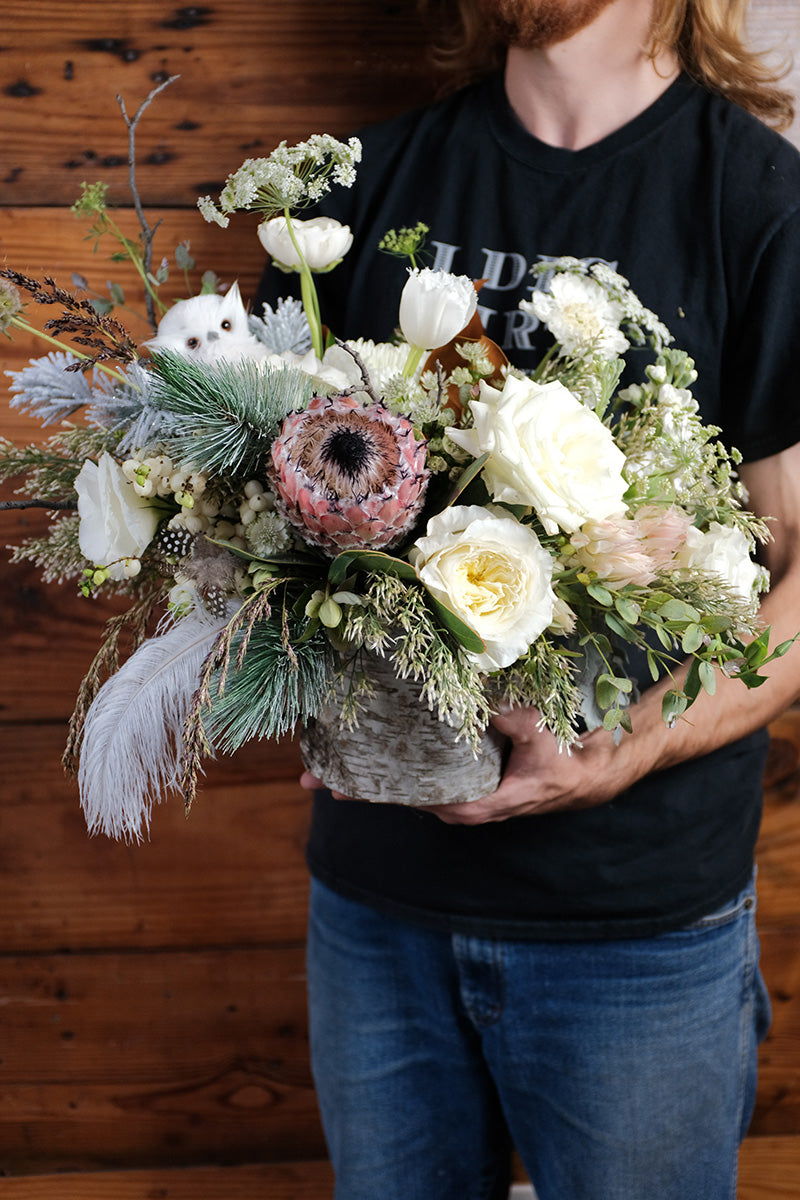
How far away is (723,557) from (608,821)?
330mm

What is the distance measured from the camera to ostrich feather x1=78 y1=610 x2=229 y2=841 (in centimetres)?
56

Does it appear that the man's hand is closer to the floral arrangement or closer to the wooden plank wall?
the floral arrangement

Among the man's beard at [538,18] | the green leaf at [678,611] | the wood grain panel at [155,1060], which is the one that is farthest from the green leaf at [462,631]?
the wood grain panel at [155,1060]

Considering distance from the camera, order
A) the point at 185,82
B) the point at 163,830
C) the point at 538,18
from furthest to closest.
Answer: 1. the point at 163,830
2. the point at 185,82
3. the point at 538,18

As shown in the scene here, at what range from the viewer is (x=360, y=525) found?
488 millimetres

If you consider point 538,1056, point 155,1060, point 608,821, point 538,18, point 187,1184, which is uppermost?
point 538,18

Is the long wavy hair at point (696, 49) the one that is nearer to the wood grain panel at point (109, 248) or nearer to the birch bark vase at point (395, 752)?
the wood grain panel at point (109, 248)

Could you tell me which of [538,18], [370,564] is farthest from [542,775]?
[538,18]

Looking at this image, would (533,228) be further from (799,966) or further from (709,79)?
(799,966)

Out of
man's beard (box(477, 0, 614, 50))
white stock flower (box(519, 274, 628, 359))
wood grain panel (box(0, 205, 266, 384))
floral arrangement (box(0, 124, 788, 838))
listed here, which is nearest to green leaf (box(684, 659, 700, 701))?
floral arrangement (box(0, 124, 788, 838))

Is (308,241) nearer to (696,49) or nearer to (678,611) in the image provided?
(678,611)

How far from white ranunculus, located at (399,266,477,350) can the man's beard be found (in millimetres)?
406

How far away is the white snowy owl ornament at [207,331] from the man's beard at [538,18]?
0.42 m

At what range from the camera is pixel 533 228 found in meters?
0.85
